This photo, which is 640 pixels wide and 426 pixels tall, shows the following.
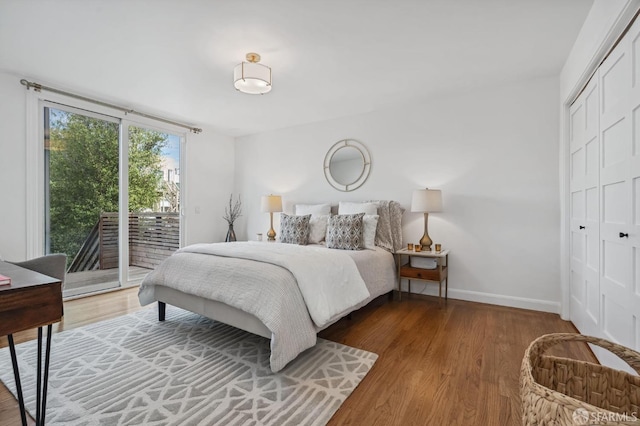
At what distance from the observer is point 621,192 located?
1721 millimetres

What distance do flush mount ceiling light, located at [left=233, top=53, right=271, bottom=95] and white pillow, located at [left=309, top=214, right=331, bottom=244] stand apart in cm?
179

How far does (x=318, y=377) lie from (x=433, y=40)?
2.73 meters

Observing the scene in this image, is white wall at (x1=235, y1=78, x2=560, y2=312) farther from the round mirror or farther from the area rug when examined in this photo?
the area rug

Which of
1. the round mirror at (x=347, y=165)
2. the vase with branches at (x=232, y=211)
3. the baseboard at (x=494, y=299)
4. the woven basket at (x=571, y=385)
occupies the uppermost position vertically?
the round mirror at (x=347, y=165)

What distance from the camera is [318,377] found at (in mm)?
1856

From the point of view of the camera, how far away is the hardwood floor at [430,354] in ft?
5.06

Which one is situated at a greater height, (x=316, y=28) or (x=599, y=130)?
(x=316, y=28)

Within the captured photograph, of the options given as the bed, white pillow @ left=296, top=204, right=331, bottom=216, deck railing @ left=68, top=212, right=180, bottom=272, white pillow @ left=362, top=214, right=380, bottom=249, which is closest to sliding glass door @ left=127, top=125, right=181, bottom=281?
deck railing @ left=68, top=212, right=180, bottom=272

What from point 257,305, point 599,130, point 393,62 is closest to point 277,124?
point 393,62

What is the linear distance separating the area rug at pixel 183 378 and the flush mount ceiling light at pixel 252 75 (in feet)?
7.23

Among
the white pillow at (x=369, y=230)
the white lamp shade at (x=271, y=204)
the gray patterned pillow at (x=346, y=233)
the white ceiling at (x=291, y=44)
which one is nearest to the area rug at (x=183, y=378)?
the gray patterned pillow at (x=346, y=233)

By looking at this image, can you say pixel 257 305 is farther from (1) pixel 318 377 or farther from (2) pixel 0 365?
(2) pixel 0 365

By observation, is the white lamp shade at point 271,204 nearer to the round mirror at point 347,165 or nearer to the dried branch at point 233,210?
the round mirror at point 347,165

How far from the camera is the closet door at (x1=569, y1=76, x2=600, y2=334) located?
2139mm
